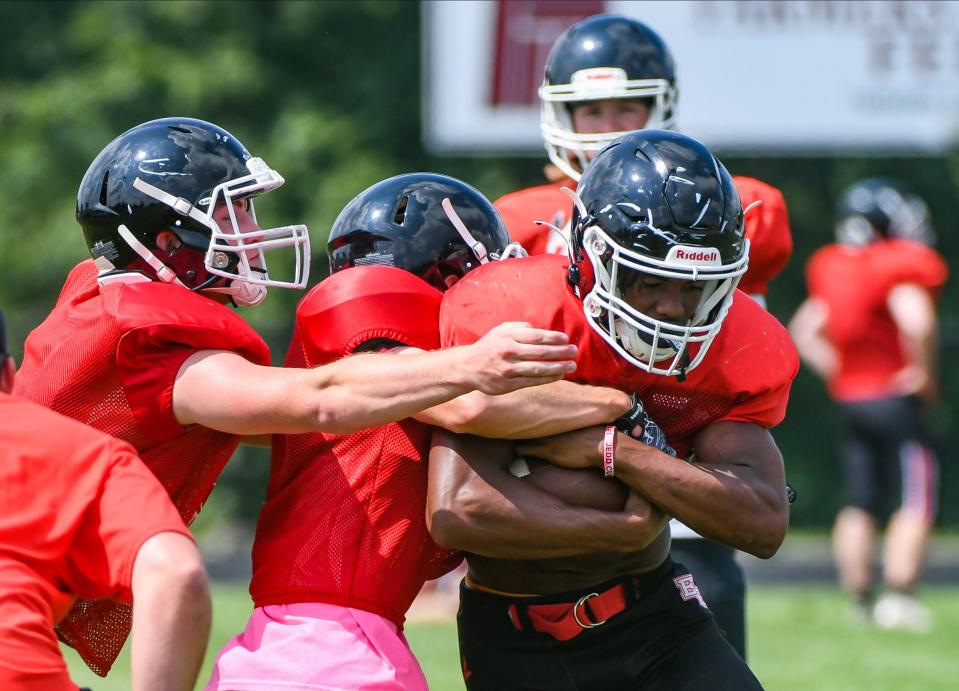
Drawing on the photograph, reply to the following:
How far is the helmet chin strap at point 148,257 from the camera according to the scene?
125 inches

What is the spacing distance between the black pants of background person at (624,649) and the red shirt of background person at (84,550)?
0.86m

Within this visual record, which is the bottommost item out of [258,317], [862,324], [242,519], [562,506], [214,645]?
[242,519]

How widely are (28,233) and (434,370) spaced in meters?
13.5

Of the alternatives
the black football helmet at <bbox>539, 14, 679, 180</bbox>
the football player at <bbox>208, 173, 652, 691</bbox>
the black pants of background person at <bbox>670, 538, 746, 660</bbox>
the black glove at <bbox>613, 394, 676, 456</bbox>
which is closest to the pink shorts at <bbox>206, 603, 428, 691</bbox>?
the football player at <bbox>208, 173, 652, 691</bbox>

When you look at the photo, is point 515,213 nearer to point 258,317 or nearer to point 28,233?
point 258,317

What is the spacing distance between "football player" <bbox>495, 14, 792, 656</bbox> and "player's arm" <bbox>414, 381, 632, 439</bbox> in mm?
1068

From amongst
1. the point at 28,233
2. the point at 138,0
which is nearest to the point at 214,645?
the point at 28,233

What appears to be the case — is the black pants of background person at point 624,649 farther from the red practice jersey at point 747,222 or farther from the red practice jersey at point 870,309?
the red practice jersey at point 870,309

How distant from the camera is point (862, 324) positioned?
8.62 m

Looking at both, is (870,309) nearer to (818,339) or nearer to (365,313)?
(818,339)

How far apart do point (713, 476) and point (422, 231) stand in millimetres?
808

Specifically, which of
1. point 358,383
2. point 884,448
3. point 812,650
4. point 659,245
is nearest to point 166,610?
point 358,383

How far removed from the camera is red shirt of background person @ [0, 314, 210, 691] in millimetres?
2473

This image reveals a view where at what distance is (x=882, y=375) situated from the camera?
851cm
